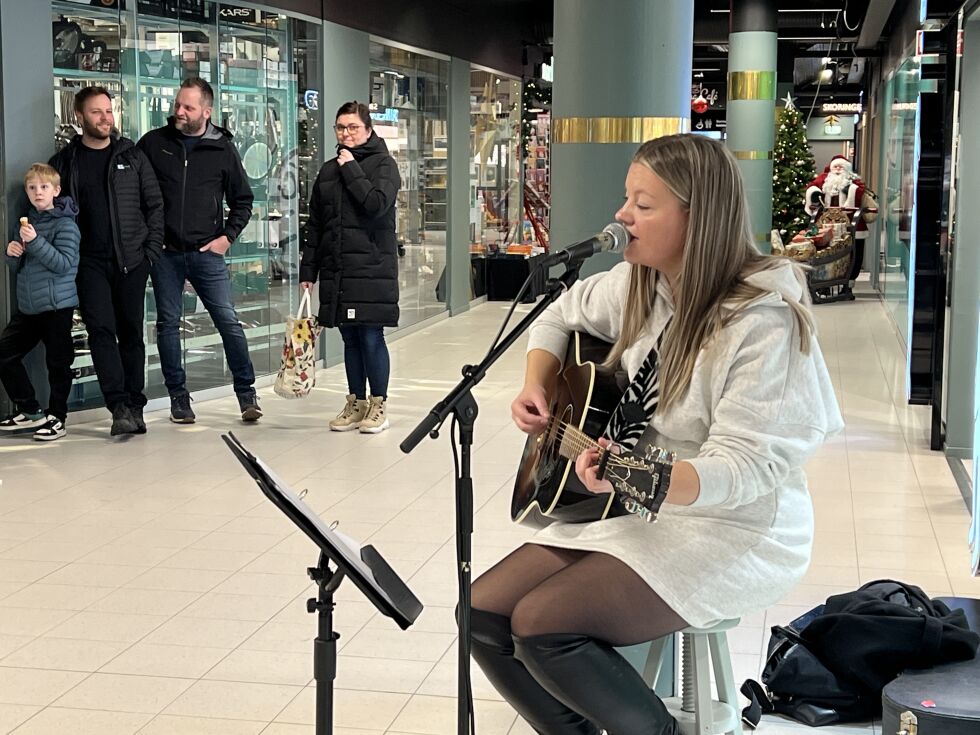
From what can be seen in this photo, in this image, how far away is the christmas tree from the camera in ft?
54.7

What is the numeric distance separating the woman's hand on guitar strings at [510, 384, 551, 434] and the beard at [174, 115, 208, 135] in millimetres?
4797

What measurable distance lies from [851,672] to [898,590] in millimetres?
324

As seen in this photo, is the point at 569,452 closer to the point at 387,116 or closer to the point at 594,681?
the point at 594,681

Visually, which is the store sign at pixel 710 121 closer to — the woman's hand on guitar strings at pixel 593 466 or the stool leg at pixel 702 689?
the stool leg at pixel 702 689

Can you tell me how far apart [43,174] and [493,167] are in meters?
8.14

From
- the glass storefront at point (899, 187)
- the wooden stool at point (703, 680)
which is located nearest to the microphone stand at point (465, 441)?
the wooden stool at point (703, 680)

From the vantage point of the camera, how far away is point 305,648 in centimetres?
379

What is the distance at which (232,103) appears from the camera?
27.3ft

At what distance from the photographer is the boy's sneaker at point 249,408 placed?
23.9ft

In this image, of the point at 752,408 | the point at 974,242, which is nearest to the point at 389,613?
the point at 752,408

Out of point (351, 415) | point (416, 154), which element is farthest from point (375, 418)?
point (416, 154)

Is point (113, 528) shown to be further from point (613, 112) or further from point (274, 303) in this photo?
point (274, 303)

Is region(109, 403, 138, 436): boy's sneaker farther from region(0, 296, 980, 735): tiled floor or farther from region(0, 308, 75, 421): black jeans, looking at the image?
region(0, 308, 75, 421): black jeans

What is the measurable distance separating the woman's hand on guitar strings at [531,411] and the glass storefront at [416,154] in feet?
26.5
